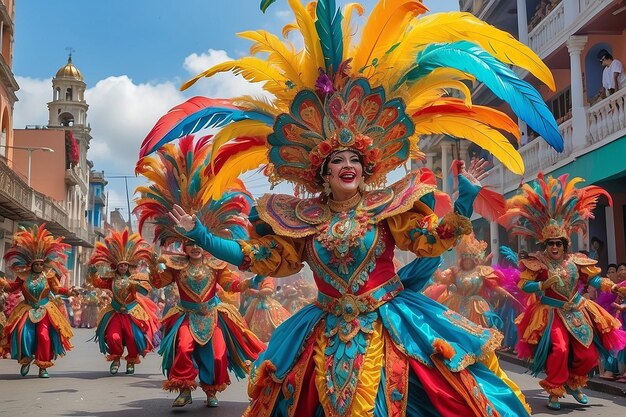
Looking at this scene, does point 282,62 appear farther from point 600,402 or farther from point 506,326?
point 506,326

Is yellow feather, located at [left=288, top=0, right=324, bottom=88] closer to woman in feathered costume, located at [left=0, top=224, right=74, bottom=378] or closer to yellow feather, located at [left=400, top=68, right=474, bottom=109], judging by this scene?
yellow feather, located at [left=400, top=68, right=474, bottom=109]

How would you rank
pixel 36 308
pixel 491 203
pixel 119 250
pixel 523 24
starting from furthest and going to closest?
pixel 523 24
pixel 119 250
pixel 36 308
pixel 491 203

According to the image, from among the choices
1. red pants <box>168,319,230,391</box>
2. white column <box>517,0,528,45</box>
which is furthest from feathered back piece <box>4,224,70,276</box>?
white column <box>517,0,528,45</box>

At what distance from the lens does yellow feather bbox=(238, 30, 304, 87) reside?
5293 mm

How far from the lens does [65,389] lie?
10.9 meters

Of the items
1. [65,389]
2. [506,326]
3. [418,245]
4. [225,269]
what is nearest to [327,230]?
[418,245]

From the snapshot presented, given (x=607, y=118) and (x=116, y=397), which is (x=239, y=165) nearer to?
(x=116, y=397)

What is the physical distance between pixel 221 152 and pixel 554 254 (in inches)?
207

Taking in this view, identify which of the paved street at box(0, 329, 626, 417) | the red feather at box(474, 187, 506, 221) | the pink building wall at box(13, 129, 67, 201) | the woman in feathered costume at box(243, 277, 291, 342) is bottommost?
the paved street at box(0, 329, 626, 417)

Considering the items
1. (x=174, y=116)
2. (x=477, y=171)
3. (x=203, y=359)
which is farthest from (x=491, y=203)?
(x=203, y=359)

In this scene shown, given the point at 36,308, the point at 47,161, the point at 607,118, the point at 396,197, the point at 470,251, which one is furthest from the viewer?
the point at 47,161

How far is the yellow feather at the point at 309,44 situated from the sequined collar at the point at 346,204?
0.80m

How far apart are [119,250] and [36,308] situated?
164 cm

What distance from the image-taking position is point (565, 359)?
→ 915 cm
